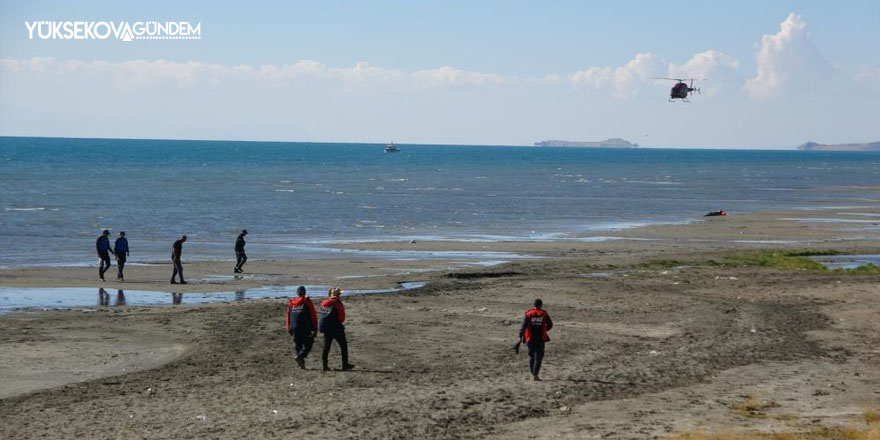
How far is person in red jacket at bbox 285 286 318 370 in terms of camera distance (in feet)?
66.3

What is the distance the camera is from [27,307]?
28.3 metres

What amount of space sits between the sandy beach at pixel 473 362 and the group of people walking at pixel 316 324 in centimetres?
37

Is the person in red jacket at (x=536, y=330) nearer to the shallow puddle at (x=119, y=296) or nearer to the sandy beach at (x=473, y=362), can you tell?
the sandy beach at (x=473, y=362)

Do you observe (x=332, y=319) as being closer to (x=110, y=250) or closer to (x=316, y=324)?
(x=316, y=324)

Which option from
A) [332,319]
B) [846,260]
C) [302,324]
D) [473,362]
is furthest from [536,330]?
[846,260]

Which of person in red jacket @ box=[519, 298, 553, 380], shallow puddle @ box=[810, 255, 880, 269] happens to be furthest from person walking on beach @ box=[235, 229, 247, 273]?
shallow puddle @ box=[810, 255, 880, 269]

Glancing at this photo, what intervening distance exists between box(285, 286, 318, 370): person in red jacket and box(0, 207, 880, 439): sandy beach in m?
0.35

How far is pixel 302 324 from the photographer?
20.3 meters

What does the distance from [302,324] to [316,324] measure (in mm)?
347

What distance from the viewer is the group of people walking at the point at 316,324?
19938mm

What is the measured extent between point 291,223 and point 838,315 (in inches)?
1585

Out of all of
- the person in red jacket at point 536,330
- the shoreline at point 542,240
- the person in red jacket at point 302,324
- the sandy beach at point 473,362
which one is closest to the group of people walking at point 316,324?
the person in red jacket at point 302,324

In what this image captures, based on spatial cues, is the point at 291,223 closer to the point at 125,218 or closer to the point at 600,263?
the point at 125,218

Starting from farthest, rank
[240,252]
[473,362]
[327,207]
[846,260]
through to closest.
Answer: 1. [327,207]
2. [846,260]
3. [240,252]
4. [473,362]
